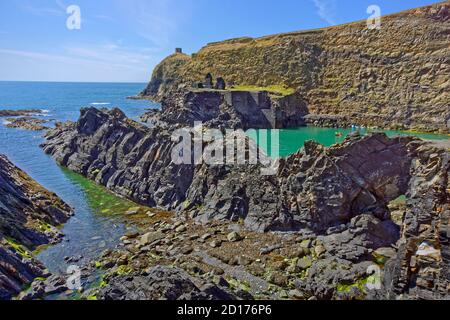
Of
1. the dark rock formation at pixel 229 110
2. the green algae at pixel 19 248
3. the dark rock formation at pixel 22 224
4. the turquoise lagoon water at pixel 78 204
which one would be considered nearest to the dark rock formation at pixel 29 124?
the turquoise lagoon water at pixel 78 204

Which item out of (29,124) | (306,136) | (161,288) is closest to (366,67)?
(306,136)

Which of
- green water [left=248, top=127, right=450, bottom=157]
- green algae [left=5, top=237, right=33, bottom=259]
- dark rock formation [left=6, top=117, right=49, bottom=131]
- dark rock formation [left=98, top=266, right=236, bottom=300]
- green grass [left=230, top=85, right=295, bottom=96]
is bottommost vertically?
green algae [left=5, top=237, right=33, bottom=259]

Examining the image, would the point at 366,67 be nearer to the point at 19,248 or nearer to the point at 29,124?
the point at 29,124

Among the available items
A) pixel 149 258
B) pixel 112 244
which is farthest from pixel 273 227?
pixel 112 244

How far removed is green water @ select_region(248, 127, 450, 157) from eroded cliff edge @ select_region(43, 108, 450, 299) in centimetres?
2247

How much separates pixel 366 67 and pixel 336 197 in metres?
88.2

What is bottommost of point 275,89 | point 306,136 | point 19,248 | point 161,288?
point 19,248

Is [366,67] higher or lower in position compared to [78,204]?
higher

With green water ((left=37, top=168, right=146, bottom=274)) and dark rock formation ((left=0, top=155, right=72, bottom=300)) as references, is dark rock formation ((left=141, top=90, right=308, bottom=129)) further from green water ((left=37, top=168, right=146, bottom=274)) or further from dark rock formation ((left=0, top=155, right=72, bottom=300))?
dark rock formation ((left=0, top=155, right=72, bottom=300))

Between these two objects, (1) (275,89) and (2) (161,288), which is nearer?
(2) (161,288)

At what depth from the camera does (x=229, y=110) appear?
295 ft

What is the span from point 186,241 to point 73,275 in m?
9.54

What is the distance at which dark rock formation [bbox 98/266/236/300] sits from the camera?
1841cm

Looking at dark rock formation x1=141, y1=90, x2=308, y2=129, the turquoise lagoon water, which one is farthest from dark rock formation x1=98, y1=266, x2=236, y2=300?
dark rock formation x1=141, y1=90, x2=308, y2=129
